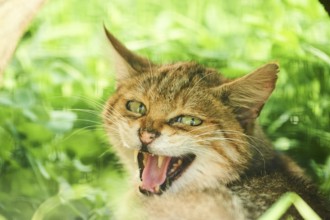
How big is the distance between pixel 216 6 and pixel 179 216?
0.54 m

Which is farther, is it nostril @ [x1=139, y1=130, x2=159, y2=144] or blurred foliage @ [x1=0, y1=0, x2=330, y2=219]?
blurred foliage @ [x1=0, y1=0, x2=330, y2=219]

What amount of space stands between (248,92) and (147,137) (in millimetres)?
254

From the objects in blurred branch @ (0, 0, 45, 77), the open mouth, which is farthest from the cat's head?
blurred branch @ (0, 0, 45, 77)

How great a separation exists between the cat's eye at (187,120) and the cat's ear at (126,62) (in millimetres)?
174

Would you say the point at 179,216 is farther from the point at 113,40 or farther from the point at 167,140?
the point at 113,40

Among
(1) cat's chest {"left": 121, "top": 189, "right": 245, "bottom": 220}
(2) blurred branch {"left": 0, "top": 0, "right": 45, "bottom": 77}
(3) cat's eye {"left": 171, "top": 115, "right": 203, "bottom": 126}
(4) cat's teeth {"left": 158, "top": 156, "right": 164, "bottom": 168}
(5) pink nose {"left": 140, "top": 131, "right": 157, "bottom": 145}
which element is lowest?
(1) cat's chest {"left": 121, "top": 189, "right": 245, "bottom": 220}

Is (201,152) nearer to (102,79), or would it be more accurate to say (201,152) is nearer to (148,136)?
(148,136)

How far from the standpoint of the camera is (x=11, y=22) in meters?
1.90

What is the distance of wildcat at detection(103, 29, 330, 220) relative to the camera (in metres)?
1.84

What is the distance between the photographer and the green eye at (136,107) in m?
1.88

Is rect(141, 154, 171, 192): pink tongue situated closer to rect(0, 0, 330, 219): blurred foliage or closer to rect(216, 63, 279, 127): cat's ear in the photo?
rect(0, 0, 330, 219): blurred foliage

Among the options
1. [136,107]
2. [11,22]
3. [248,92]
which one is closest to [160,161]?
[136,107]

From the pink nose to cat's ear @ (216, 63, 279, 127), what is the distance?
18 centimetres

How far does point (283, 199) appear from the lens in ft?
5.90
